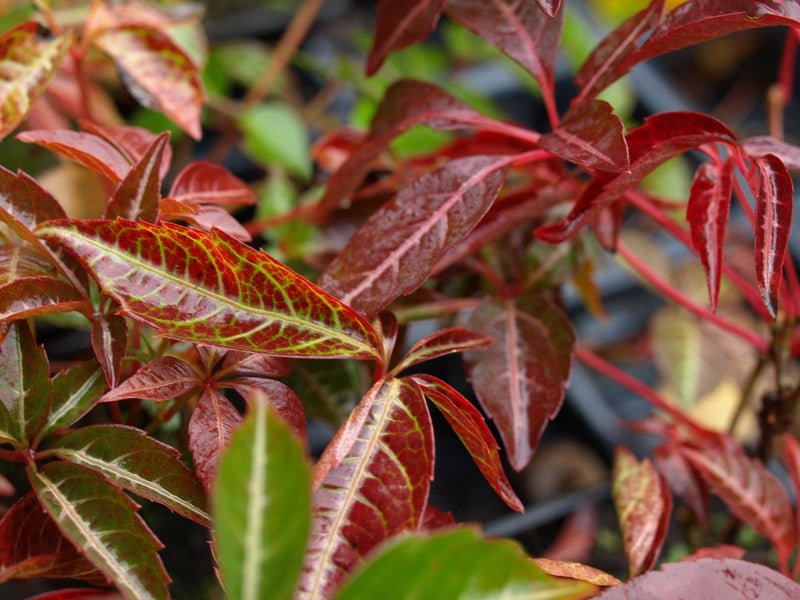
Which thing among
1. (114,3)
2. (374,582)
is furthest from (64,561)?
(114,3)

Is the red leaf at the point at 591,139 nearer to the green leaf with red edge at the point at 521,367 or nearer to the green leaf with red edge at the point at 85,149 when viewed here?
the green leaf with red edge at the point at 521,367

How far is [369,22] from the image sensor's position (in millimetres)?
1561

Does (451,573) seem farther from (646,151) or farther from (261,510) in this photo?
(646,151)

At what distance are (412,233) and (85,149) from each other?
197mm

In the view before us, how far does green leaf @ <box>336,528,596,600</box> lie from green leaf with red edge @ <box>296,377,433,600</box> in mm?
73

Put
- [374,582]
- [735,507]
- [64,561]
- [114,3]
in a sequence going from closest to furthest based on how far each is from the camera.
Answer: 1. [374,582]
2. [64,561]
3. [735,507]
4. [114,3]

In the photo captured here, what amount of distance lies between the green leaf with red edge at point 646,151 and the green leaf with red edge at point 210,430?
21 centimetres

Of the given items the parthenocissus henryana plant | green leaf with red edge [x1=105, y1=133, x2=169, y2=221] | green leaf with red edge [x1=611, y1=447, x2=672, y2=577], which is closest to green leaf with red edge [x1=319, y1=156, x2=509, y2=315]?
the parthenocissus henryana plant

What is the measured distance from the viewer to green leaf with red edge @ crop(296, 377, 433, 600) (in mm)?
339

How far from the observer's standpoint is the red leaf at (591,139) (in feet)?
1.36

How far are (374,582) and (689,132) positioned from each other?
0.32 metres

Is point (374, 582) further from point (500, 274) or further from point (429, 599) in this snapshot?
point (500, 274)

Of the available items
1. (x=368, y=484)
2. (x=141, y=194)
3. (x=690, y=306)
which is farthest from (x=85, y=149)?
(x=690, y=306)

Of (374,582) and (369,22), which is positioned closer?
(374,582)
